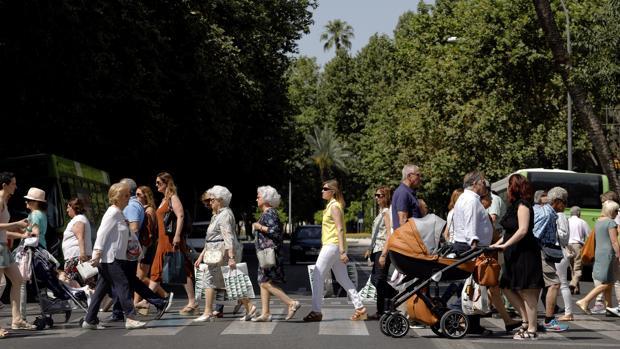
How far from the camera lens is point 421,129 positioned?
195 feet

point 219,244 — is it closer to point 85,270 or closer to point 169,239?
point 169,239

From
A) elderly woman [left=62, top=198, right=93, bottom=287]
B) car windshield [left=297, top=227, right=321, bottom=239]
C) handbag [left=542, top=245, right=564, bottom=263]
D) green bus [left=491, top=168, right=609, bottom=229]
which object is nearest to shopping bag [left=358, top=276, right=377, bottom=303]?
handbag [left=542, top=245, right=564, bottom=263]

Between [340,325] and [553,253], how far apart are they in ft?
8.73

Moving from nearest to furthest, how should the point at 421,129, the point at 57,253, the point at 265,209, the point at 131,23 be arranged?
the point at 265,209, the point at 57,253, the point at 131,23, the point at 421,129

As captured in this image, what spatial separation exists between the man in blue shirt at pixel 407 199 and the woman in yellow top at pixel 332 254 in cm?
79

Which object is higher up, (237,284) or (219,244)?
(219,244)

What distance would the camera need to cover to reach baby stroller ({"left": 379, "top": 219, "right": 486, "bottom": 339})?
13.6m

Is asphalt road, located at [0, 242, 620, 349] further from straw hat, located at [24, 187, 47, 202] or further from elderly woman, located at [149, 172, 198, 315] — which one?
straw hat, located at [24, 187, 47, 202]

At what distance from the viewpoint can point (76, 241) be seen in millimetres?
17484

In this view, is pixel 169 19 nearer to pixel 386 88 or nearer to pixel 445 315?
pixel 445 315

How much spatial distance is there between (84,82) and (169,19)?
9.46 meters

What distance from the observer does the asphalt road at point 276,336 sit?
42.5 feet

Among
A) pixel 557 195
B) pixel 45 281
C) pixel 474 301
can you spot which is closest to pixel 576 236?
pixel 557 195

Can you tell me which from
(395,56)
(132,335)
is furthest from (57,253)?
(395,56)
